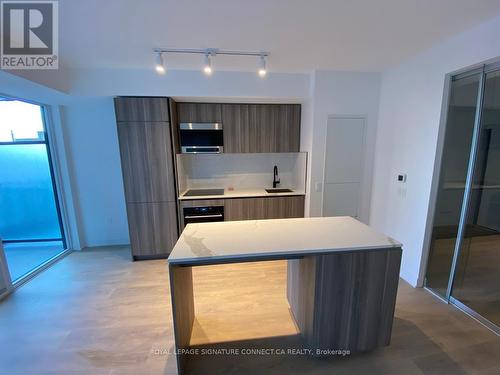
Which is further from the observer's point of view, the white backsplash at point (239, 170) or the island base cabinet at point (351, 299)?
the white backsplash at point (239, 170)

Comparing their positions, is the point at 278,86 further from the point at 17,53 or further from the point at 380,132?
the point at 17,53

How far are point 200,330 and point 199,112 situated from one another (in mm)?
2778

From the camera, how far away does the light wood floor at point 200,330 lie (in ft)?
5.59

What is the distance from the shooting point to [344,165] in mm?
3312

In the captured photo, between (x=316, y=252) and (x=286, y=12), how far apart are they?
1780 millimetres

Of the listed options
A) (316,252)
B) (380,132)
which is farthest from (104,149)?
(380,132)

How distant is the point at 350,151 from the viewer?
3283 mm

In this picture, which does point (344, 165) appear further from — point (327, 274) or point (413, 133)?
point (327, 274)

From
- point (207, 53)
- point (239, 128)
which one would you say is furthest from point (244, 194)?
point (207, 53)

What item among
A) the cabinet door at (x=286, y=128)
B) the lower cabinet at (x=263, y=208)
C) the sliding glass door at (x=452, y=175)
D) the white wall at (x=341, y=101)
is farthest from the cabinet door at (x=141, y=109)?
the sliding glass door at (x=452, y=175)

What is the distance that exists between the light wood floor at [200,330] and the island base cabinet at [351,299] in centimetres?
21

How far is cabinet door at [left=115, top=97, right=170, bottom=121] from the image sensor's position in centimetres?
290

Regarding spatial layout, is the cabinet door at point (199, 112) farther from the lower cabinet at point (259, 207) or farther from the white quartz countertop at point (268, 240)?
the white quartz countertop at point (268, 240)

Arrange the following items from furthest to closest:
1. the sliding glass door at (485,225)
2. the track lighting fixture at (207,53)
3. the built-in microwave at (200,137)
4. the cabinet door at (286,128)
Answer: the cabinet door at (286,128), the built-in microwave at (200,137), the track lighting fixture at (207,53), the sliding glass door at (485,225)
